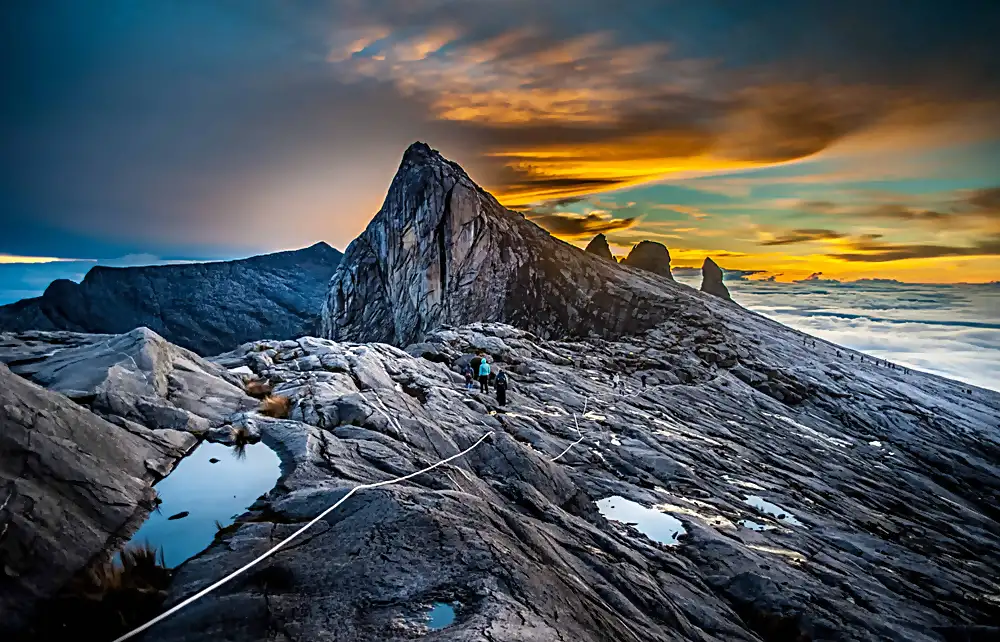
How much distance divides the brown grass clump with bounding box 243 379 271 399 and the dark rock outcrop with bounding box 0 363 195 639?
7.85 m

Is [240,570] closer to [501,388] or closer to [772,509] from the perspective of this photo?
[501,388]

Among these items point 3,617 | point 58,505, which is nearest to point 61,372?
point 58,505

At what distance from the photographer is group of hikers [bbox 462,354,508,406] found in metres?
25.2

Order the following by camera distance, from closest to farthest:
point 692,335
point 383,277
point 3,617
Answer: point 3,617
point 692,335
point 383,277

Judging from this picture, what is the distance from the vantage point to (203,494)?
9664mm

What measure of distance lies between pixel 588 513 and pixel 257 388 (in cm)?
1387

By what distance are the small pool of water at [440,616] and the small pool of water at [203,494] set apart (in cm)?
421

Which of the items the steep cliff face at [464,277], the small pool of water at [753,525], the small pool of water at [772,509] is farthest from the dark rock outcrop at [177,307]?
the small pool of water at [753,525]

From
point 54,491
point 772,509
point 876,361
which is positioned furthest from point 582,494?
point 876,361

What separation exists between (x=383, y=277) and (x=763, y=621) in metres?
85.6

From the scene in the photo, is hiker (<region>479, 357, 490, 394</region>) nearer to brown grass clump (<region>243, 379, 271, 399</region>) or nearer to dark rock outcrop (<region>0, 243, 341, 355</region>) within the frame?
brown grass clump (<region>243, 379, 271, 399</region>)

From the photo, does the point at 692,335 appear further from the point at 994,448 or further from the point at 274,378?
the point at 274,378

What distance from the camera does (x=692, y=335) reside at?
5553cm

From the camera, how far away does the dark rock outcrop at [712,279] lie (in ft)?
568
